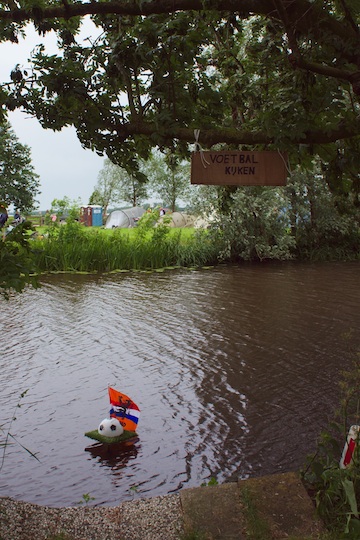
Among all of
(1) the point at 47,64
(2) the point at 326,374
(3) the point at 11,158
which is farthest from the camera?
(3) the point at 11,158

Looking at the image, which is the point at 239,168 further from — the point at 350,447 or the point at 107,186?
the point at 107,186

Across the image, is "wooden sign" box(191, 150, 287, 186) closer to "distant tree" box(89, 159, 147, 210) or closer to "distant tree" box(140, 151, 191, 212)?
"distant tree" box(140, 151, 191, 212)

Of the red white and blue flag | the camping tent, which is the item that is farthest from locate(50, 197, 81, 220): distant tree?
the camping tent

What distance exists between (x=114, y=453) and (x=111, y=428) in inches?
7.4

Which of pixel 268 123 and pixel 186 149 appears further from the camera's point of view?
pixel 186 149

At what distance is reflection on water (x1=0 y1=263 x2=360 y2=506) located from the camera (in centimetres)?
435

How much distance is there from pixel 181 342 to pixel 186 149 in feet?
13.1

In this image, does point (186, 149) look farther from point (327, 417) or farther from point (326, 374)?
point (326, 374)

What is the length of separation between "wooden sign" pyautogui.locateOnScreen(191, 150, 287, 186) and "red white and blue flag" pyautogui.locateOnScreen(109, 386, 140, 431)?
1738mm

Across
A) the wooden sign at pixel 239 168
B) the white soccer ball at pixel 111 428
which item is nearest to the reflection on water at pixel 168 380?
the white soccer ball at pixel 111 428

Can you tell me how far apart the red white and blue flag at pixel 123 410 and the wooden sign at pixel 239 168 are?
174 cm

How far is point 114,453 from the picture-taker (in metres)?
4.63

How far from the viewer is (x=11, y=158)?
121 ft

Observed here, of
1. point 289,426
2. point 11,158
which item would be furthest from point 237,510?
point 11,158
